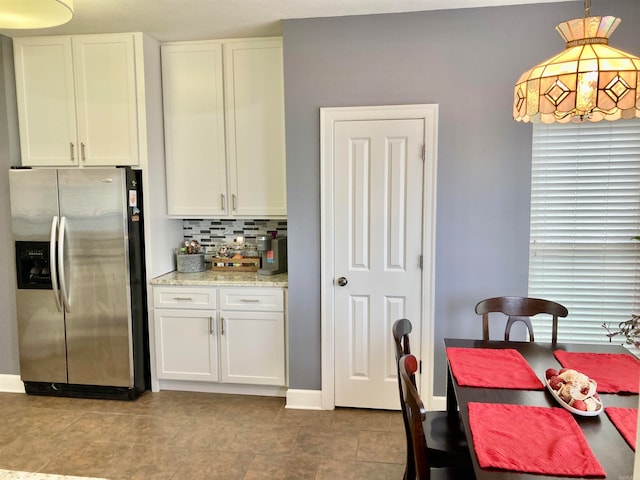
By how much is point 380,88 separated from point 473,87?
1.92ft

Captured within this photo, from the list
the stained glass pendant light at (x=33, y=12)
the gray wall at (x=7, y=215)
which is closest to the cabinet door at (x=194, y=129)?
the gray wall at (x=7, y=215)

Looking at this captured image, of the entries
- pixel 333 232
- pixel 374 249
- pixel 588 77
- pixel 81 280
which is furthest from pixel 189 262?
pixel 588 77

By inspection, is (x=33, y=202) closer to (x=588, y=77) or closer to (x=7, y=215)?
(x=7, y=215)

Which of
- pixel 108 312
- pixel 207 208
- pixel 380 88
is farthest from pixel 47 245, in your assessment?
pixel 380 88

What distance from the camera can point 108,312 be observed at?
3.45 meters

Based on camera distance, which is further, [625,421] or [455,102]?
[455,102]

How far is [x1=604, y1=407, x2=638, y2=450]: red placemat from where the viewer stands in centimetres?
147

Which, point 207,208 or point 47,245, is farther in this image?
point 207,208

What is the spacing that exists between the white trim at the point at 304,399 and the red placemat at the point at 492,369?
1366 millimetres

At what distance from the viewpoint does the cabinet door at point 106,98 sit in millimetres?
3426

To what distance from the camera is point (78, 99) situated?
350cm

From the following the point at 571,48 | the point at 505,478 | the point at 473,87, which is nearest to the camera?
the point at 505,478

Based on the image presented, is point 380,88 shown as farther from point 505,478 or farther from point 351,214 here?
point 505,478

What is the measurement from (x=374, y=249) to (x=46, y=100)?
2.64 m
